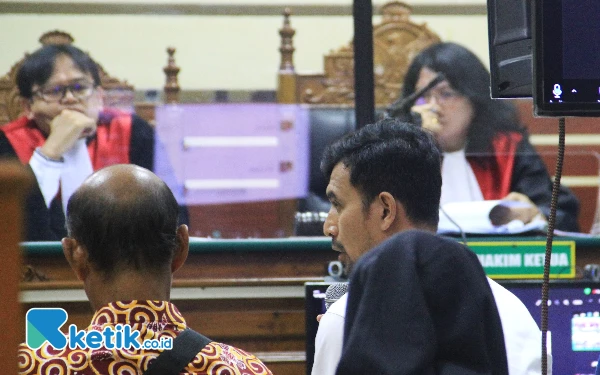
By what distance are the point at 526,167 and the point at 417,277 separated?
3371 millimetres

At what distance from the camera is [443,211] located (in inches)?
133

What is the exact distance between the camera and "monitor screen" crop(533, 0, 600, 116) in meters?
1.61

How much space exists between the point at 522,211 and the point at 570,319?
3.12ft

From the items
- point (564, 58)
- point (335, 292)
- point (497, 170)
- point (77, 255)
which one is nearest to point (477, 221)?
point (497, 170)

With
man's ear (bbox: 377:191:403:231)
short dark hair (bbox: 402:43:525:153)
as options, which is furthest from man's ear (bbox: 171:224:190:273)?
short dark hair (bbox: 402:43:525:153)

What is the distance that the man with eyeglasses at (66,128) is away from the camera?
3.96m

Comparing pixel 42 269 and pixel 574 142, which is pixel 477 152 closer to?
pixel 574 142

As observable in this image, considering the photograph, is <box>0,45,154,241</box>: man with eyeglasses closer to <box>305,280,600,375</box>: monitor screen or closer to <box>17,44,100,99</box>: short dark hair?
<box>17,44,100,99</box>: short dark hair

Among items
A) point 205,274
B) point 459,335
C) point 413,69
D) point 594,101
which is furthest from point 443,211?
point 459,335

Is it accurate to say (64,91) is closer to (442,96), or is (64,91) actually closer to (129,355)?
(442,96)

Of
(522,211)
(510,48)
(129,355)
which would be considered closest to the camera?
(129,355)

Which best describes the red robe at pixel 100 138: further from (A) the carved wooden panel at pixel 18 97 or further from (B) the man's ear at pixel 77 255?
(B) the man's ear at pixel 77 255

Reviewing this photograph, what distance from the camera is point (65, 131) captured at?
407 cm

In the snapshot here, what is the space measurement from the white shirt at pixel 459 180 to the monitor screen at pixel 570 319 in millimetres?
1391
